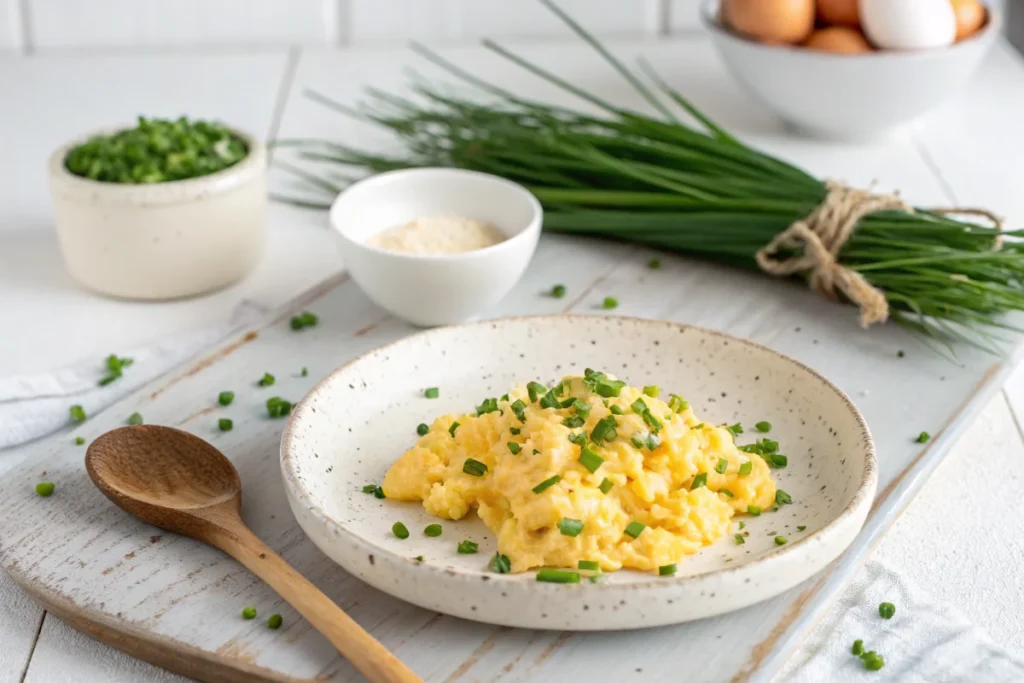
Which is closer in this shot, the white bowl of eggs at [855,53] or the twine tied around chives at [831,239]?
the twine tied around chives at [831,239]

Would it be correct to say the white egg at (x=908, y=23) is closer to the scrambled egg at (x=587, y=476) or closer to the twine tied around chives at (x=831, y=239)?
the twine tied around chives at (x=831, y=239)

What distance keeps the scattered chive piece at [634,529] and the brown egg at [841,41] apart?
63.2 inches

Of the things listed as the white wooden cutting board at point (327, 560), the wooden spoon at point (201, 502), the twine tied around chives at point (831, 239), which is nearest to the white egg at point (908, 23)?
the twine tied around chives at point (831, 239)

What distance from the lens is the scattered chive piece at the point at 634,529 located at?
1304 millimetres

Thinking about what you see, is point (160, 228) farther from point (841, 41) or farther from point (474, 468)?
point (841, 41)

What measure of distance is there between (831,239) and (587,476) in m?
0.87

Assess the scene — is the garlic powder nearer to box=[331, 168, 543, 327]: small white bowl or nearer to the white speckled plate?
box=[331, 168, 543, 327]: small white bowl

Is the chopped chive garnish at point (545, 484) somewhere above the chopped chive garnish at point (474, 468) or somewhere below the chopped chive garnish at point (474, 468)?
Answer: above

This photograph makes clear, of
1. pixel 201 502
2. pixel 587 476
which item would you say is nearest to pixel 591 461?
pixel 587 476

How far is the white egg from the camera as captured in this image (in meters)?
2.53

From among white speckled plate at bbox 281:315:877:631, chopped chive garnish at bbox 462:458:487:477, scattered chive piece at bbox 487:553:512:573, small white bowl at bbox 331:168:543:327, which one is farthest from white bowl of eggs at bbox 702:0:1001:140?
scattered chive piece at bbox 487:553:512:573

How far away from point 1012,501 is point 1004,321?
41 centimetres

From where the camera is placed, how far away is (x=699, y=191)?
7.05ft

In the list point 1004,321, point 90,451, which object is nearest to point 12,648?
point 90,451
